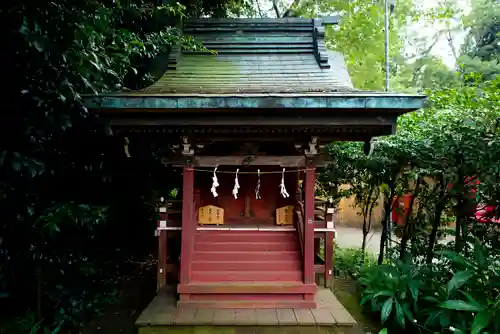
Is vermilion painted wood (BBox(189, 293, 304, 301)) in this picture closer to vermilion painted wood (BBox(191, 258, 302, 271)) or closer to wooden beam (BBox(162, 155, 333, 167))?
vermilion painted wood (BBox(191, 258, 302, 271))

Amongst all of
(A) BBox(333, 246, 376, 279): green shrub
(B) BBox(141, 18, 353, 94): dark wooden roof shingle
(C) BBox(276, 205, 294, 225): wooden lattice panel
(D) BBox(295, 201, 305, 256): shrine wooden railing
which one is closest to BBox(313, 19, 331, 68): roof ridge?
(B) BBox(141, 18, 353, 94): dark wooden roof shingle

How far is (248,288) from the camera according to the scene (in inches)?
182

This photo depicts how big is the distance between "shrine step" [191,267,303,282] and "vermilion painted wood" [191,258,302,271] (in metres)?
0.09

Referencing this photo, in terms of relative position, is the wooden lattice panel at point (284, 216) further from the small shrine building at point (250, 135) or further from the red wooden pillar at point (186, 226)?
the red wooden pillar at point (186, 226)

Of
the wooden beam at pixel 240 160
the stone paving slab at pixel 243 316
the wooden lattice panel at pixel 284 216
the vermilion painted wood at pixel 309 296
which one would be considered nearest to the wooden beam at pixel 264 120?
the wooden beam at pixel 240 160

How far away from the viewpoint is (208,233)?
210 inches

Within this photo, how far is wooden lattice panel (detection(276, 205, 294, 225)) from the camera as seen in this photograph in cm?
597

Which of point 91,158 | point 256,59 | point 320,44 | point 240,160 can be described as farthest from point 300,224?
point 91,158

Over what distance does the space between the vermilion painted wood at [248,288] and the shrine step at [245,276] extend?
3.8 inches

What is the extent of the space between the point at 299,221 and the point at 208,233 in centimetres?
155

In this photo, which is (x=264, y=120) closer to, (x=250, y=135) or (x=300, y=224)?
(x=250, y=135)

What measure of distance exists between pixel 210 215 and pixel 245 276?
1.51 m

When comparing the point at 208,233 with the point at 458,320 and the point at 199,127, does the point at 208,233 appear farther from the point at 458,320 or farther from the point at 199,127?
the point at 458,320

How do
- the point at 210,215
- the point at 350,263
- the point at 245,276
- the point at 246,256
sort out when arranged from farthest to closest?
the point at 350,263, the point at 210,215, the point at 246,256, the point at 245,276
